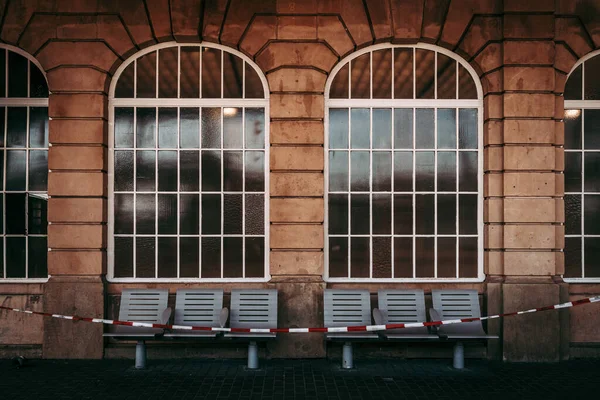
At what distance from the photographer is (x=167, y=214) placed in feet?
27.2

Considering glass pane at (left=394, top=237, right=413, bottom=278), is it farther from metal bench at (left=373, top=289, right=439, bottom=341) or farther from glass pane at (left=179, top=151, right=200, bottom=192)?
glass pane at (left=179, top=151, right=200, bottom=192)

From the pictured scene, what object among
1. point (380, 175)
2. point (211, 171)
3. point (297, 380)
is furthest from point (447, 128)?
point (297, 380)

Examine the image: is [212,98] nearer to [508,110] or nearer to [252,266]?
[252,266]

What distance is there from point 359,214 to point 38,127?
5.86 m

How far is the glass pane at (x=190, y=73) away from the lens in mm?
8320

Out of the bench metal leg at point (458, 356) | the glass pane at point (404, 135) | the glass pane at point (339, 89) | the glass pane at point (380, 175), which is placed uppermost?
the glass pane at point (339, 89)

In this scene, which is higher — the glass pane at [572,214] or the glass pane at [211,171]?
the glass pane at [211,171]

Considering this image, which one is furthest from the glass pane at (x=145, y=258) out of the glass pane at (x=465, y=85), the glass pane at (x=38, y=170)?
the glass pane at (x=465, y=85)

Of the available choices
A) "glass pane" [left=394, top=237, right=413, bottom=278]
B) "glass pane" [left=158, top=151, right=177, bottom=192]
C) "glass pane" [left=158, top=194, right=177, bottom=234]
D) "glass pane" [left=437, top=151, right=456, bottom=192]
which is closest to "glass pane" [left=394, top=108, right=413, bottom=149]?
"glass pane" [left=437, top=151, right=456, bottom=192]

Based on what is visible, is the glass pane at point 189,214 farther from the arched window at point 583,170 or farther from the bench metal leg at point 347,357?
the arched window at point 583,170

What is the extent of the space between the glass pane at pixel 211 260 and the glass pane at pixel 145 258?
0.87 metres

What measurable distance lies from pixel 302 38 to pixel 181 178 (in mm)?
3203

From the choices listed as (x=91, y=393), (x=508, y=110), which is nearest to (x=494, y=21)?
(x=508, y=110)

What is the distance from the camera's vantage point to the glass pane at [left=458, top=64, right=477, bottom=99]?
27.5 feet
